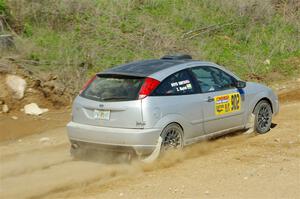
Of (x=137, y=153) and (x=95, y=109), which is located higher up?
(x=95, y=109)

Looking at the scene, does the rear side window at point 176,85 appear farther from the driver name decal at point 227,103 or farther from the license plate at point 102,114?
the license plate at point 102,114

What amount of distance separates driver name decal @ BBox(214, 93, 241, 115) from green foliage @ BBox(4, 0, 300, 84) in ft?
17.9

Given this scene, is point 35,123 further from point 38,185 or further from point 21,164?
point 38,185

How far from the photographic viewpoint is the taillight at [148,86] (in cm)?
916

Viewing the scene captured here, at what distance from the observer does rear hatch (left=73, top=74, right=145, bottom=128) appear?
9047 mm

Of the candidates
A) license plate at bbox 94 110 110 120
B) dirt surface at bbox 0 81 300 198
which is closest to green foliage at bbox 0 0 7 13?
dirt surface at bbox 0 81 300 198

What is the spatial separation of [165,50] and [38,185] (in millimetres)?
9993

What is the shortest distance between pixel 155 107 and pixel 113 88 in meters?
0.74

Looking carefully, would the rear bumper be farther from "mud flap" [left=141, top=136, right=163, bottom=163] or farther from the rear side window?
the rear side window

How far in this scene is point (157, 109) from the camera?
9.18m

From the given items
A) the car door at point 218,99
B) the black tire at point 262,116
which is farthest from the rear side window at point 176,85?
the black tire at point 262,116

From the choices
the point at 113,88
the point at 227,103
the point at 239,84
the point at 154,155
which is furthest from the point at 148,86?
the point at 239,84

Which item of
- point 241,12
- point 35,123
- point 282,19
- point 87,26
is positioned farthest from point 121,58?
point 282,19

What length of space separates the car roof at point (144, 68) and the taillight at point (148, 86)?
14 cm
